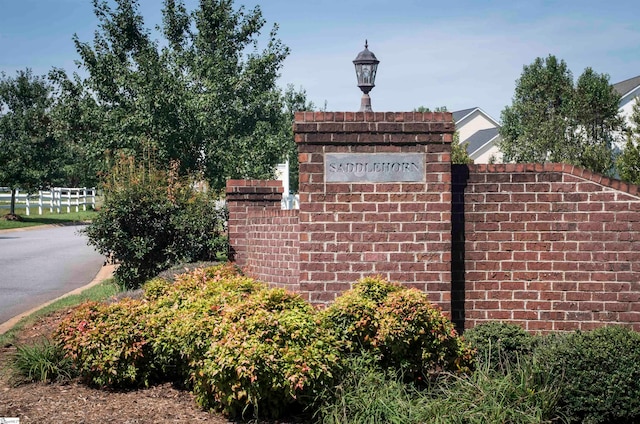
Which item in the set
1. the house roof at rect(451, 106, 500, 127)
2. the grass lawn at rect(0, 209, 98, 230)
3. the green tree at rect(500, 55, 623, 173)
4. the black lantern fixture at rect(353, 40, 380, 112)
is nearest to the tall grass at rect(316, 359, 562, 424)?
the black lantern fixture at rect(353, 40, 380, 112)

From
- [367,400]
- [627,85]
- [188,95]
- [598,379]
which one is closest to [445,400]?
[367,400]

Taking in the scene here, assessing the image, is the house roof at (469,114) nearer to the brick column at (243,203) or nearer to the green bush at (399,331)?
the brick column at (243,203)

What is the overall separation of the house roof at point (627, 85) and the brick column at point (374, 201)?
2890 cm

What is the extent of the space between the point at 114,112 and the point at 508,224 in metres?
14.0

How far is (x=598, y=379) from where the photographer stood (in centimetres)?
617

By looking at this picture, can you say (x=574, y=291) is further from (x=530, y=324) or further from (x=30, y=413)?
(x=30, y=413)

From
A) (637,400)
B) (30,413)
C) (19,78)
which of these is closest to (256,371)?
(30,413)

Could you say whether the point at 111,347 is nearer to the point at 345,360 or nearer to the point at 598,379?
the point at 345,360

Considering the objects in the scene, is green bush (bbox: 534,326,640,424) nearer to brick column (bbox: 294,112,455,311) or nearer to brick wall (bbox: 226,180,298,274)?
brick column (bbox: 294,112,455,311)

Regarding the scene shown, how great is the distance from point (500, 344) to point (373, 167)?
7.27ft

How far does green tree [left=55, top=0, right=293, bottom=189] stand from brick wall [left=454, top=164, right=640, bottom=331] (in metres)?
11.5

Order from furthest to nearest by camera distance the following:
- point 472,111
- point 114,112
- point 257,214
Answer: point 472,111 < point 114,112 < point 257,214

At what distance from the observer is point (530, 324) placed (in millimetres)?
8117

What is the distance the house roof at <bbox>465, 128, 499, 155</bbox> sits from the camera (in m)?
45.7
